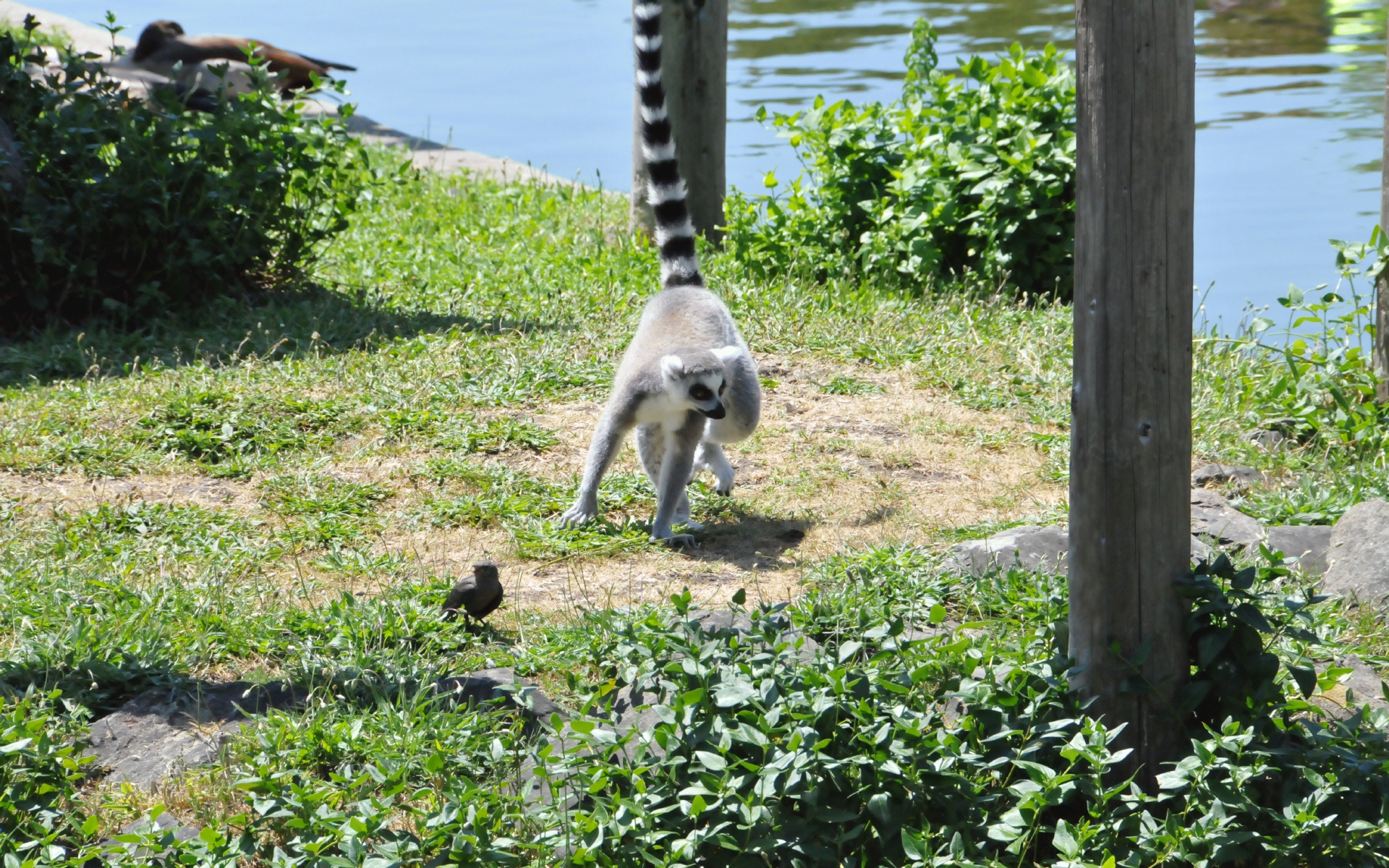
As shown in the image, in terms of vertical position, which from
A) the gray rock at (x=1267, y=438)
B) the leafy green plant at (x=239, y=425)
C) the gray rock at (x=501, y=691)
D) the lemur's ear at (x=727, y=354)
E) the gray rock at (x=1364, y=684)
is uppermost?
the lemur's ear at (x=727, y=354)

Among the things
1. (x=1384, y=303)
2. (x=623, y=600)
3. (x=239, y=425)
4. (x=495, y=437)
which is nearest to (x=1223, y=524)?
(x=1384, y=303)

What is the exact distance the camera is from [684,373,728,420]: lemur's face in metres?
4.67

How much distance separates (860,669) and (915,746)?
276 mm

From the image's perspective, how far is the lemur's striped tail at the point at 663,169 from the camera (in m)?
5.79

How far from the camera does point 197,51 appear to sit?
1236 centimetres

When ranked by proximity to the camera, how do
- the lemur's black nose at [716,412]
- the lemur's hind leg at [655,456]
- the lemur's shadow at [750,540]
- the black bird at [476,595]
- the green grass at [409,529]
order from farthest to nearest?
the lemur's hind leg at [655,456], the lemur's black nose at [716,412], the lemur's shadow at [750,540], the black bird at [476,595], the green grass at [409,529]

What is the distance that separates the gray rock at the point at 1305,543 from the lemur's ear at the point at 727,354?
1.99m

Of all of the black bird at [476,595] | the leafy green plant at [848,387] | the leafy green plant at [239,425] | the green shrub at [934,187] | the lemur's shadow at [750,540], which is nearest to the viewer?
the black bird at [476,595]

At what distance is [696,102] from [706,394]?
4.16 metres

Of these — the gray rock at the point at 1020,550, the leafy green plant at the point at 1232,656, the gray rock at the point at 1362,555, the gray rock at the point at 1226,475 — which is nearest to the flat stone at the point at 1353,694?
the leafy green plant at the point at 1232,656

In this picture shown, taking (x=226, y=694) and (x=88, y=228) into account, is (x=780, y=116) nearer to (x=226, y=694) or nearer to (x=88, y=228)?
(x=88, y=228)

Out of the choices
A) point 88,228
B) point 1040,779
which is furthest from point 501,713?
point 88,228

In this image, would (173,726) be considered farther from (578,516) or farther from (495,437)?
(495,437)

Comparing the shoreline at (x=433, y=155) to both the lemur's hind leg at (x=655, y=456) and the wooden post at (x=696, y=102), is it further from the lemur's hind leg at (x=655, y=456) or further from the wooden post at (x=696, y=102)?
the lemur's hind leg at (x=655, y=456)
